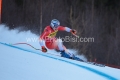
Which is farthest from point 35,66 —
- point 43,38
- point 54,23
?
point 54,23

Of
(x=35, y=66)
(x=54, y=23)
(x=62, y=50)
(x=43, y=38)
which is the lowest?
(x=35, y=66)

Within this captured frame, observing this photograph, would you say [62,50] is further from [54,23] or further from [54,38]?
[54,23]

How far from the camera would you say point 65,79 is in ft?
8.25

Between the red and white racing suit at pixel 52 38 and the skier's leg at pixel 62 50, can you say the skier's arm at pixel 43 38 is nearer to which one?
the red and white racing suit at pixel 52 38

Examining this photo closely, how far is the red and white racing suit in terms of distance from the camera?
2851 millimetres

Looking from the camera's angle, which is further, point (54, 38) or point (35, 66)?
point (54, 38)

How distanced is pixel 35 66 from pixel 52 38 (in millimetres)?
503

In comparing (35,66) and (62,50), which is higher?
(62,50)

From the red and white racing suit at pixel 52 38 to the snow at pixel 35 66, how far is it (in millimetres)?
87

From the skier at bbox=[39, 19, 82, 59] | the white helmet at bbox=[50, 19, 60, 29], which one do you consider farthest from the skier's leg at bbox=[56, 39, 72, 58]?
the white helmet at bbox=[50, 19, 60, 29]

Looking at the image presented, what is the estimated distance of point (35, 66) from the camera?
2.57m

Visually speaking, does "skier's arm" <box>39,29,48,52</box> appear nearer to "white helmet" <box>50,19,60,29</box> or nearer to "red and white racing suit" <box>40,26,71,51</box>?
"red and white racing suit" <box>40,26,71,51</box>

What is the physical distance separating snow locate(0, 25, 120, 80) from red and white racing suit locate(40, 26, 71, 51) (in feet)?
0.28

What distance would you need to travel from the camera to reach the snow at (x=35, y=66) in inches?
96.3
